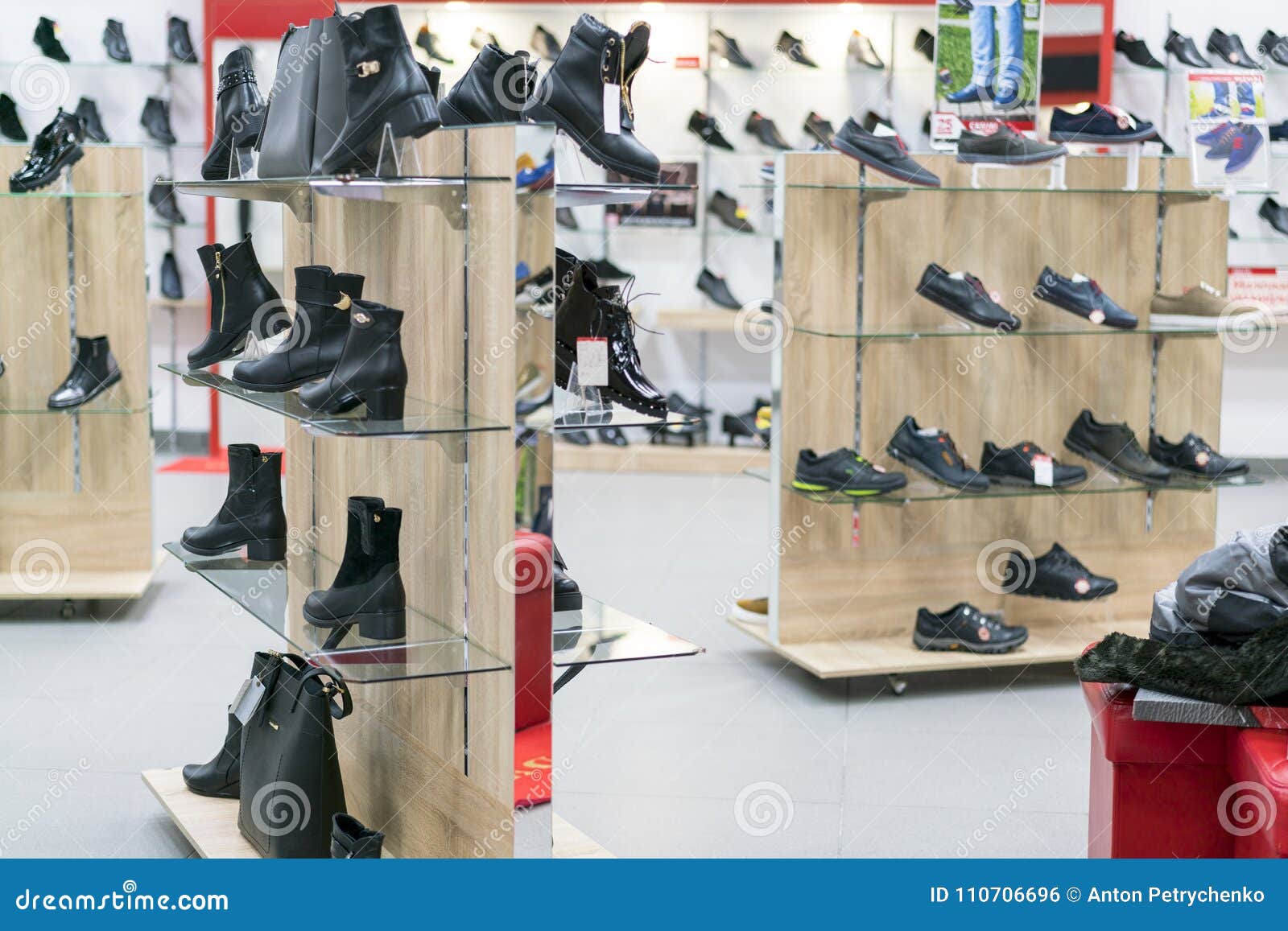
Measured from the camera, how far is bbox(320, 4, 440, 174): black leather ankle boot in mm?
2330

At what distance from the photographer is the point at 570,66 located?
2473 millimetres

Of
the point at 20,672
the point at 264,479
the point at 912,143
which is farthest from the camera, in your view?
the point at 912,143

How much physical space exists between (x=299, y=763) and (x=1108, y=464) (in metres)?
2.95

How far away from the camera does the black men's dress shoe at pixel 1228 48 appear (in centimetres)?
781

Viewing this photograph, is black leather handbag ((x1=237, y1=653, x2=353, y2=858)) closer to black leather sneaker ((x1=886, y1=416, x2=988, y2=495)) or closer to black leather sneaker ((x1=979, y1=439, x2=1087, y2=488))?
black leather sneaker ((x1=886, y1=416, x2=988, y2=495))

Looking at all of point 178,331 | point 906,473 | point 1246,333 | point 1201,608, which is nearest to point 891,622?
point 906,473

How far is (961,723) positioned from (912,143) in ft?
16.8

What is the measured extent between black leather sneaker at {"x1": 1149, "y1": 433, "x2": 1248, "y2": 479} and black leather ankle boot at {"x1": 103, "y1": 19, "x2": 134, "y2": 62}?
6.27 meters

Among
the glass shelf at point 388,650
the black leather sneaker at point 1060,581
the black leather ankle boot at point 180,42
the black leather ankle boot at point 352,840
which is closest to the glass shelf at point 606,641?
the glass shelf at point 388,650

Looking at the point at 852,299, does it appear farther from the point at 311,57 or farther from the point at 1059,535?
the point at 311,57

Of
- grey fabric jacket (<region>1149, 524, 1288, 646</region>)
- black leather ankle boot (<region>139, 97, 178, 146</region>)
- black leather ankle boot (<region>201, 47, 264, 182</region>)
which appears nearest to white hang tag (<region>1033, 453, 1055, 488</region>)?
grey fabric jacket (<region>1149, 524, 1288, 646</region>)

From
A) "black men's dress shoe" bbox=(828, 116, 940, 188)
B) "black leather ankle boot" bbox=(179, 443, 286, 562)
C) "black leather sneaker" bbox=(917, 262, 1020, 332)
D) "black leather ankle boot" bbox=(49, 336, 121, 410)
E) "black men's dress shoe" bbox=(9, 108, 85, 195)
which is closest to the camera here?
"black leather ankle boot" bbox=(179, 443, 286, 562)

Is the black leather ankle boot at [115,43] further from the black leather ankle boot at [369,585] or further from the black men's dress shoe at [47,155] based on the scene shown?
the black leather ankle boot at [369,585]

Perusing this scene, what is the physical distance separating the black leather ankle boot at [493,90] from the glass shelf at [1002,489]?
2.17 meters
